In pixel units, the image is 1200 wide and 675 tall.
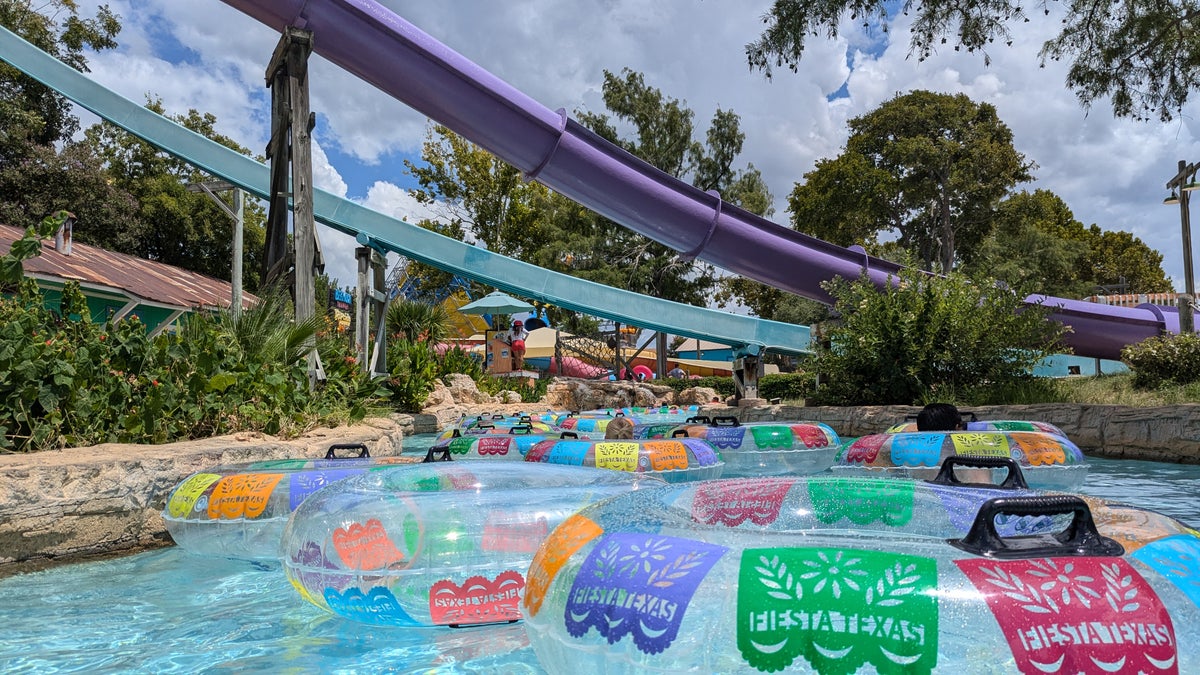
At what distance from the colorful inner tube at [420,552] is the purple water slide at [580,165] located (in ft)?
26.5

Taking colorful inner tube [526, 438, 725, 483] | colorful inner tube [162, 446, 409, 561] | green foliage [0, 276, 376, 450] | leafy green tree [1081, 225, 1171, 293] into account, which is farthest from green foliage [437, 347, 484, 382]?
leafy green tree [1081, 225, 1171, 293]

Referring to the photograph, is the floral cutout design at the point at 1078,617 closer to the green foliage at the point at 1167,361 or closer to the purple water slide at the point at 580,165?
the purple water slide at the point at 580,165

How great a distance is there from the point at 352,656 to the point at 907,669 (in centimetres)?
224

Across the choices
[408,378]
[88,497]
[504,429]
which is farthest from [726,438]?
[408,378]

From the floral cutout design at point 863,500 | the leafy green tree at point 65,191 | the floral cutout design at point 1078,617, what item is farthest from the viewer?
the leafy green tree at point 65,191

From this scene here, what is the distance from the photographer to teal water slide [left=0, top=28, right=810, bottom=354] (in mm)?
11789

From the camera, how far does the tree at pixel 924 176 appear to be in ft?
84.0

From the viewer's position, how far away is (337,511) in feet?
9.89

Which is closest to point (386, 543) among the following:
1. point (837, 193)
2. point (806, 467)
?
point (806, 467)

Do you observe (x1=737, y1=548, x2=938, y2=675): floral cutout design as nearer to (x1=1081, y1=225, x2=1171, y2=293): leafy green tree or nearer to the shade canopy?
the shade canopy

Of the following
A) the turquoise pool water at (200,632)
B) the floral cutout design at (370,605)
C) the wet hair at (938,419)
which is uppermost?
the wet hair at (938,419)

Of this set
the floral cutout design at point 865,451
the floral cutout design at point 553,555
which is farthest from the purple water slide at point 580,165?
the floral cutout design at point 553,555

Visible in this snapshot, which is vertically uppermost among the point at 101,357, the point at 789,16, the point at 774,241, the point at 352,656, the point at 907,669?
the point at 789,16

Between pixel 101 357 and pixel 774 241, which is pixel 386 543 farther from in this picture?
pixel 774 241
